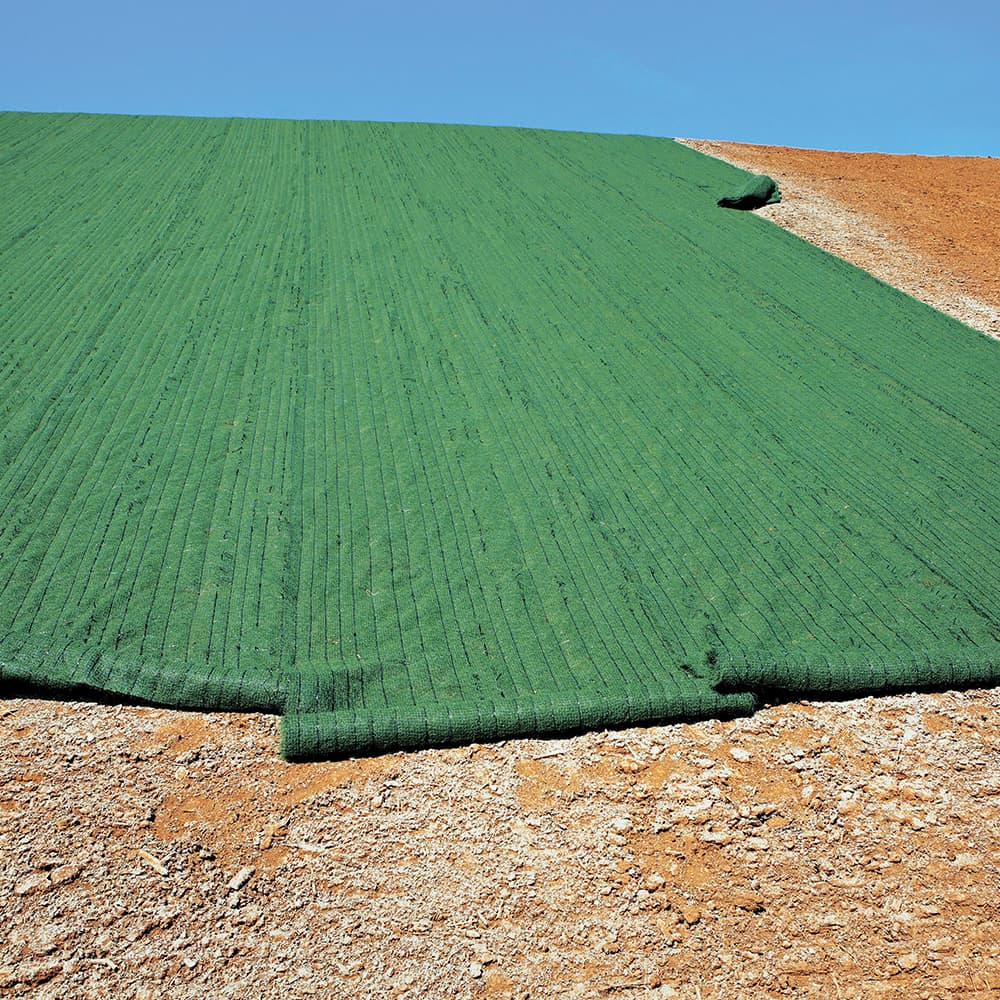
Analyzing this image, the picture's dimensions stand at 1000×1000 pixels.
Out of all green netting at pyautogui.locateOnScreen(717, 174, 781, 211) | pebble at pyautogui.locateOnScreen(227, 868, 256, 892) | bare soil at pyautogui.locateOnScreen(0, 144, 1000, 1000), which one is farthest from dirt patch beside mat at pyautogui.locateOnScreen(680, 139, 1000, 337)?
pebble at pyautogui.locateOnScreen(227, 868, 256, 892)

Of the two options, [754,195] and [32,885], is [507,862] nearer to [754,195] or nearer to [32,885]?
[32,885]

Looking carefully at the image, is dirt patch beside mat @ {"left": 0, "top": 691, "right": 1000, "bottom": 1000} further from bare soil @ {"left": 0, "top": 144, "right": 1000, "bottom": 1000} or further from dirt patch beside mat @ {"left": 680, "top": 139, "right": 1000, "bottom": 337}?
dirt patch beside mat @ {"left": 680, "top": 139, "right": 1000, "bottom": 337}

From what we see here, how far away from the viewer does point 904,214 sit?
6527 millimetres

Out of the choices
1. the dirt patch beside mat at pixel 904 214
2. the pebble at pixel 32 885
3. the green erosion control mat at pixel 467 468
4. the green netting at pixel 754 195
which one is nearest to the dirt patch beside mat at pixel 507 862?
the pebble at pixel 32 885

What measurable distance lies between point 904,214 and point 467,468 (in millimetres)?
5218

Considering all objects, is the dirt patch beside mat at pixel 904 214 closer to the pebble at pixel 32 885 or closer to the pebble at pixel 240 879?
the pebble at pixel 240 879

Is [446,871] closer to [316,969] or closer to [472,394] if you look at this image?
[316,969]

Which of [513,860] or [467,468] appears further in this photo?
[467,468]

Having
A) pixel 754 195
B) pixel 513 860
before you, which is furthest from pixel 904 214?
pixel 513 860

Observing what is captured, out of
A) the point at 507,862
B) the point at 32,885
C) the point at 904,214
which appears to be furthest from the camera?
the point at 904,214

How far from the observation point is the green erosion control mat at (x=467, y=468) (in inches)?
89.4

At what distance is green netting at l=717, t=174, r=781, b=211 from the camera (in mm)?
6355

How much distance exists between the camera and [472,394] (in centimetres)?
363

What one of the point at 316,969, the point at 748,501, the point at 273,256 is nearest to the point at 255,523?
the point at 316,969
